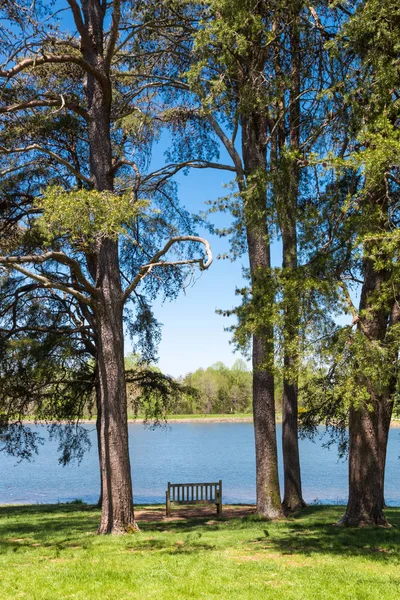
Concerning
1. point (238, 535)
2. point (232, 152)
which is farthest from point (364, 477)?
point (232, 152)

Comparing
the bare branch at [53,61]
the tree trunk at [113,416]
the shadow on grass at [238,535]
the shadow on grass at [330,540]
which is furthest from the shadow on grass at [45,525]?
the bare branch at [53,61]

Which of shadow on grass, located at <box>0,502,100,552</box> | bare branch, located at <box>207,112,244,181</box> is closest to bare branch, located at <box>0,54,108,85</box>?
bare branch, located at <box>207,112,244,181</box>

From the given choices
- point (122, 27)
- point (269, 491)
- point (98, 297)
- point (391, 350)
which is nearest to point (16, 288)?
point (98, 297)

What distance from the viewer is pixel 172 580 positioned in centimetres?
611

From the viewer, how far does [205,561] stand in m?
7.00

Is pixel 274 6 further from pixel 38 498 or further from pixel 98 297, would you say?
pixel 38 498

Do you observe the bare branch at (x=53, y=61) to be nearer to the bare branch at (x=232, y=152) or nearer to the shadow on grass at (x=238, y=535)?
the bare branch at (x=232, y=152)

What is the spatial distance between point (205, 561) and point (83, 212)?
444 centimetres

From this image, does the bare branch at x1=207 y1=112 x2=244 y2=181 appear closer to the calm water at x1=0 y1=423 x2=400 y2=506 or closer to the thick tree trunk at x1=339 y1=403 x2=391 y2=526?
the thick tree trunk at x1=339 y1=403 x2=391 y2=526

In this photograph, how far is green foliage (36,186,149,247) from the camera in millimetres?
8188

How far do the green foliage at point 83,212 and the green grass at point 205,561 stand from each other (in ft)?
12.6

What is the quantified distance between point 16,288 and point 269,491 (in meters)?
6.76

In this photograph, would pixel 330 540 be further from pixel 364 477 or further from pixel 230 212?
pixel 230 212

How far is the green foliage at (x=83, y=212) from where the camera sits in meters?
8.19
